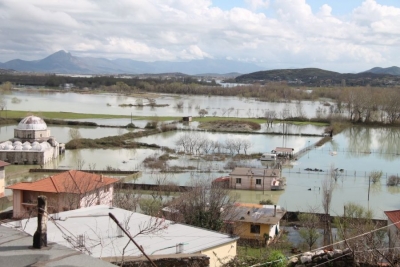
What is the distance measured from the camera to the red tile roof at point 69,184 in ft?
34.0

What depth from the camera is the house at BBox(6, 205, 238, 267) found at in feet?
15.6

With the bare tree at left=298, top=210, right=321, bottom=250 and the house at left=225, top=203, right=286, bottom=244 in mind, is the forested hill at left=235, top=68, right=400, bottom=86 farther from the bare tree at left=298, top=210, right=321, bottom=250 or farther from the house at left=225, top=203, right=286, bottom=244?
the house at left=225, top=203, right=286, bottom=244

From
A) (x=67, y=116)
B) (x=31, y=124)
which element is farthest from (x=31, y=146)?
(x=67, y=116)

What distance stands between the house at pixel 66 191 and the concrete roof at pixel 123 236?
390 centimetres

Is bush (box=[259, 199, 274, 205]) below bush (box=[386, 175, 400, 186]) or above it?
below

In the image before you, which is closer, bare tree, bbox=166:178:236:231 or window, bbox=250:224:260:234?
bare tree, bbox=166:178:236:231

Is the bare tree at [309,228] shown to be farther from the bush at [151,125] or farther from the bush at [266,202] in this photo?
the bush at [151,125]

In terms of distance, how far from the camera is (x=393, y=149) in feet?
85.3

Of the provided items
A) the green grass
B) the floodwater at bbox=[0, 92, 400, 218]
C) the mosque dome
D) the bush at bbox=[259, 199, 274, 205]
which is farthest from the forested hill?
the bush at bbox=[259, 199, 274, 205]

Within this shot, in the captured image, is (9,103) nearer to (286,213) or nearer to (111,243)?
(286,213)

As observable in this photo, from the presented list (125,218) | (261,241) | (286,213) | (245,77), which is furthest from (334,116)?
(245,77)

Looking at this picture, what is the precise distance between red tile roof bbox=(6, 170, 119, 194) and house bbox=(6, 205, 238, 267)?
4.38 m

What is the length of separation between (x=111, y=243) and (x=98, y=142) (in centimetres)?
2080

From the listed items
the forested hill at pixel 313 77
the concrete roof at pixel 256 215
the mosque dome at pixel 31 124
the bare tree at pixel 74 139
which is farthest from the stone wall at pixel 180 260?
the forested hill at pixel 313 77
